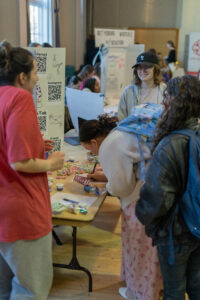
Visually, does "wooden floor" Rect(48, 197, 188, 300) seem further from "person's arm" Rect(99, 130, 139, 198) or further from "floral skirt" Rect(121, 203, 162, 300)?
"person's arm" Rect(99, 130, 139, 198)

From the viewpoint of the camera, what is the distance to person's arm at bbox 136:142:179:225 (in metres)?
1.27

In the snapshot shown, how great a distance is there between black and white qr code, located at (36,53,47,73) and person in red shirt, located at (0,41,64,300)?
3.34 feet

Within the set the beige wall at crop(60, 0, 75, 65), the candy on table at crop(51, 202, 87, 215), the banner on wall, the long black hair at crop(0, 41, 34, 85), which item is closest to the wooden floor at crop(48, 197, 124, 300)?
the candy on table at crop(51, 202, 87, 215)

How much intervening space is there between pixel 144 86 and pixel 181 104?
167cm

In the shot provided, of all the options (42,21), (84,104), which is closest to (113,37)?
(84,104)

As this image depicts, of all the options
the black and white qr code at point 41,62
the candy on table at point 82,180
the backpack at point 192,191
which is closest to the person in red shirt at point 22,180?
the backpack at point 192,191

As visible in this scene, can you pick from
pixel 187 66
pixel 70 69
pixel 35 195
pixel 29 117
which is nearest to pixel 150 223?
pixel 35 195

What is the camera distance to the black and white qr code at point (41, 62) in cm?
233

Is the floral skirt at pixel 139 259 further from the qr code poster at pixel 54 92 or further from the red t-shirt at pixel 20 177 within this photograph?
the qr code poster at pixel 54 92

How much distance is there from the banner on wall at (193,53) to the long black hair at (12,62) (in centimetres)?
889

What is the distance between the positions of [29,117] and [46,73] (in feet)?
4.02

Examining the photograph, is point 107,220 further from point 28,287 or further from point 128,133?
point 28,287

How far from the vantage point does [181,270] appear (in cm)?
139

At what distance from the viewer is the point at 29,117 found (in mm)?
1257
